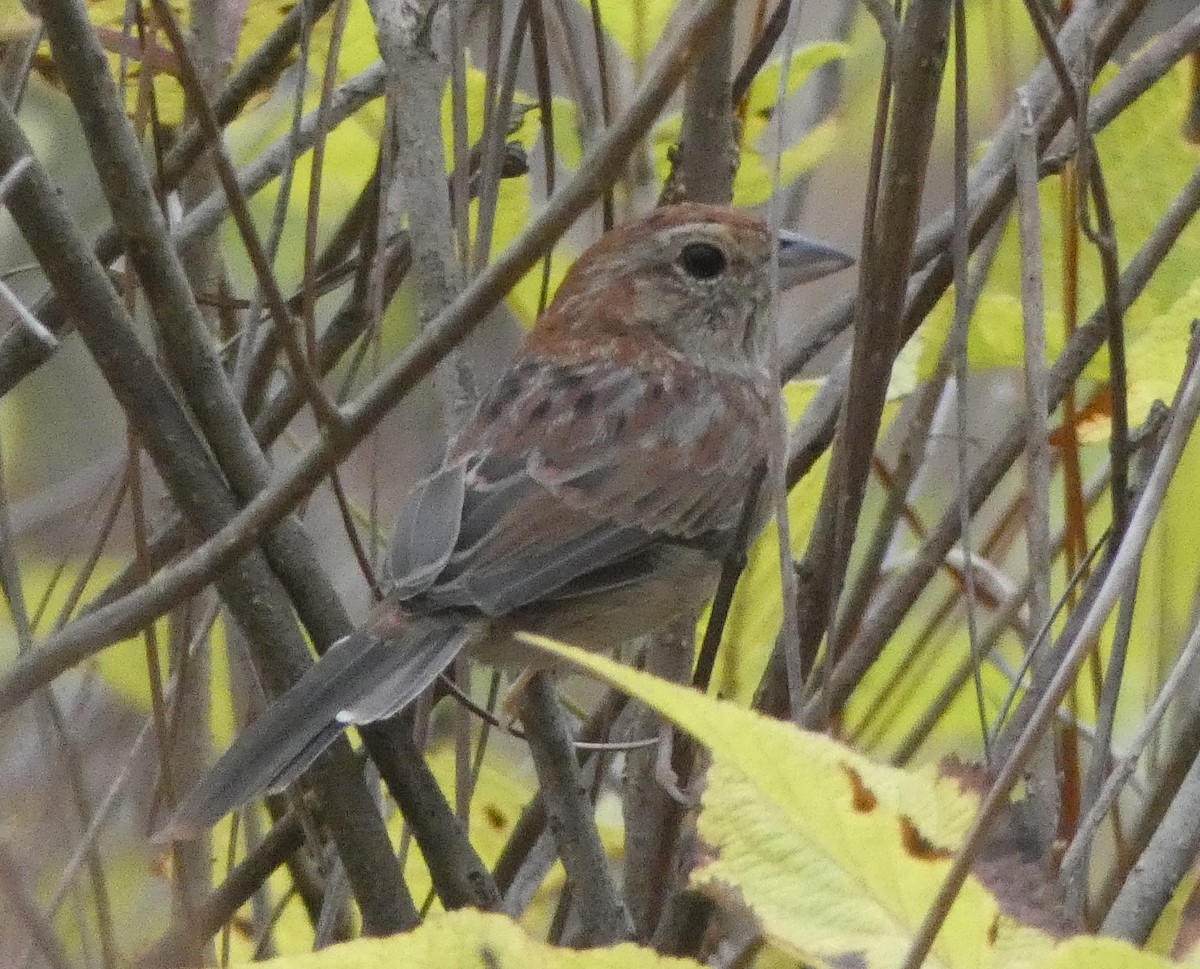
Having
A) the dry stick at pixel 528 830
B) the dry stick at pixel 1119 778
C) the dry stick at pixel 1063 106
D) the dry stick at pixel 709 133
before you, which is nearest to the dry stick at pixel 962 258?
the dry stick at pixel 1119 778

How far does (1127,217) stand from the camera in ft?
8.31

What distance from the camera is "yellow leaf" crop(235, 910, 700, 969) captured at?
0.99 meters

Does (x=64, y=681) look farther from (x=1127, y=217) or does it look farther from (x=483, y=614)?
(x=1127, y=217)

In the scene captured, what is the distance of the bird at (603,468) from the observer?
9.03 feet

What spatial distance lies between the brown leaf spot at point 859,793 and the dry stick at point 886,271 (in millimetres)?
566

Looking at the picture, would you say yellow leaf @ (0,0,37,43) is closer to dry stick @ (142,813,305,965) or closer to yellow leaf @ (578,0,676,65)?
yellow leaf @ (578,0,676,65)

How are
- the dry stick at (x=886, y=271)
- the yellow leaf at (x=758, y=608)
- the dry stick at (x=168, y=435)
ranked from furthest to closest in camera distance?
the yellow leaf at (x=758, y=608)
the dry stick at (x=168, y=435)
the dry stick at (x=886, y=271)

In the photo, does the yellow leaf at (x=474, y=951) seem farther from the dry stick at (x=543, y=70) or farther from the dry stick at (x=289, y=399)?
the dry stick at (x=289, y=399)

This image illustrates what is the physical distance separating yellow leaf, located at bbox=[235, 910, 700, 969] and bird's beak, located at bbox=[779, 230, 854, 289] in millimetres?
2378

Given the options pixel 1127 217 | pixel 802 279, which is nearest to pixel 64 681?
pixel 802 279

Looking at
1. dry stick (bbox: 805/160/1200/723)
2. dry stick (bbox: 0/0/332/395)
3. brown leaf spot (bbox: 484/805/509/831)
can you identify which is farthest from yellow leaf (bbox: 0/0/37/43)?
→ brown leaf spot (bbox: 484/805/509/831)

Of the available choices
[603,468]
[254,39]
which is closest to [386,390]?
[254,39]

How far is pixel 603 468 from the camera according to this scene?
10.2 ft

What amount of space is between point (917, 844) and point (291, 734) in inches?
47.7
